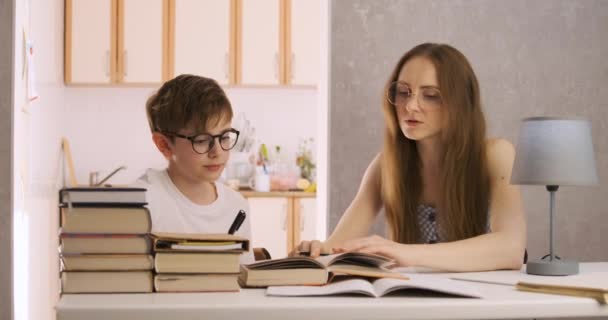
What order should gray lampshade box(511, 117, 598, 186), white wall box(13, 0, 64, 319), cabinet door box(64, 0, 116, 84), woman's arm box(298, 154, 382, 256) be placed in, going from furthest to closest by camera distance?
1. cabinet door box(64, 0, 116, 84)
2. white wall box(13, 0, 64, 319)
3. woman's arm box(298, 154, 382, 256)
4. gray lampshade box(511, 117, 598, 186)

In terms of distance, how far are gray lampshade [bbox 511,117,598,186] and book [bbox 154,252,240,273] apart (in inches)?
33.8

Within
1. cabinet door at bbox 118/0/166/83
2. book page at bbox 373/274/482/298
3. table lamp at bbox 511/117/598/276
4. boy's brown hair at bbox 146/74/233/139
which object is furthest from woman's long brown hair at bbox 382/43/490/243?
cabinet door at bbox 118/0/166/83

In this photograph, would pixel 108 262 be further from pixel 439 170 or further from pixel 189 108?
pixel 439 170

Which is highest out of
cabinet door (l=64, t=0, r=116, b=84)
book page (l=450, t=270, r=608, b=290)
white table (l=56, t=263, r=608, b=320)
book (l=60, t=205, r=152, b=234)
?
cabinet door (l=64, t=0, r=116, b=84)

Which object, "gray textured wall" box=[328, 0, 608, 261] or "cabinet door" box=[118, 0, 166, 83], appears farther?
"cabinet door" box=[118, 0, 166, 83]

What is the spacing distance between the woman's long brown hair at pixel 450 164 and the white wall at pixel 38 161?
1700 millimetres

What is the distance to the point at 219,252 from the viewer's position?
1486mm

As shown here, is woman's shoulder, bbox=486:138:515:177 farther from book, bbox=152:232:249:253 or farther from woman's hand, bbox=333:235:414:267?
book, bbox=152:232:249:253

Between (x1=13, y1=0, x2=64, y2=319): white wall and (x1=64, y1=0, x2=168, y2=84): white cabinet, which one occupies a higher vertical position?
(x1=64, y1=0, x2=168, y2=84): white cabinet

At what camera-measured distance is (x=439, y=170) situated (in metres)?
2.42

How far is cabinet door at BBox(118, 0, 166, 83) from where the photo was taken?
19.7 feet

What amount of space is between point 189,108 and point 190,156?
13cm

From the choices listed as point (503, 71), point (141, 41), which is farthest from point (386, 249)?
point (141, 41)

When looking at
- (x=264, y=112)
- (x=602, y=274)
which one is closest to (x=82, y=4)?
(x=264, y=112)
